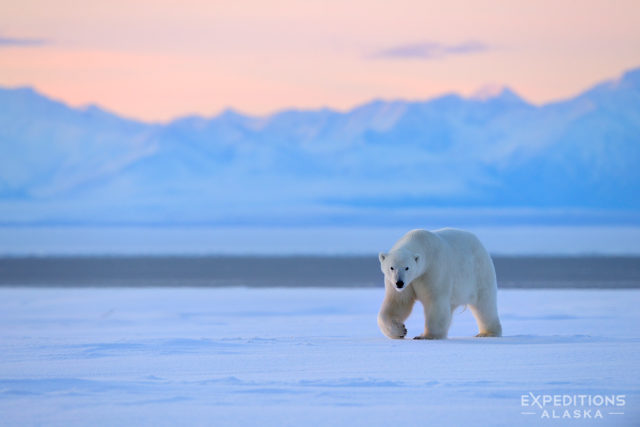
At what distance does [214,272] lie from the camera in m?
19.7

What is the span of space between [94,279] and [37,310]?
23.5 feet

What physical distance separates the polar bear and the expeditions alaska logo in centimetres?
181

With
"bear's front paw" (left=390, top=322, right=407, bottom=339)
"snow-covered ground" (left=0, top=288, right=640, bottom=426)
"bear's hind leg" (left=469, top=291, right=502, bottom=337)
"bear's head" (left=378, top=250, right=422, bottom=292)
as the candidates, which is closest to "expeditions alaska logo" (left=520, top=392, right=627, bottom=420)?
"snow-covered ground" (left=0, top=288, right=640, bottom=426)

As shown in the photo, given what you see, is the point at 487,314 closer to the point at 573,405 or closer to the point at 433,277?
the point at 433,277

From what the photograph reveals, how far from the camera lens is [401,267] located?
5801mm

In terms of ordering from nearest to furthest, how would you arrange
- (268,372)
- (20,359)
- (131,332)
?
(268,372), (20,359), (131,332)

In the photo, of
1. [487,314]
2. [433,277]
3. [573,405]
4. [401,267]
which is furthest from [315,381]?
[487,314]

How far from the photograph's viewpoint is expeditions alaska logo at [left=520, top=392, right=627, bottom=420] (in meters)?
3.79

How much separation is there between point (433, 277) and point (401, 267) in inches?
14.1

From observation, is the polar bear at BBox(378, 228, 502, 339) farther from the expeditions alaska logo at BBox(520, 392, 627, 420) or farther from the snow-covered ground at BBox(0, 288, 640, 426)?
the expeditions alaska logo at BBox(520, 392, 627, 420)

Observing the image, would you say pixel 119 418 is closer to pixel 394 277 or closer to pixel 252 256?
pixel 394 277

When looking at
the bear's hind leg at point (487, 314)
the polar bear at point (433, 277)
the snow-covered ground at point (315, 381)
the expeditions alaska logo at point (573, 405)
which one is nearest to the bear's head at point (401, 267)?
the polar bear at point (433, 277)

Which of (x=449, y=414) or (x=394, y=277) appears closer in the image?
(x=449, y=414)

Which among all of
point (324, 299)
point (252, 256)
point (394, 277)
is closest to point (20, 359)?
point (394, 277)
